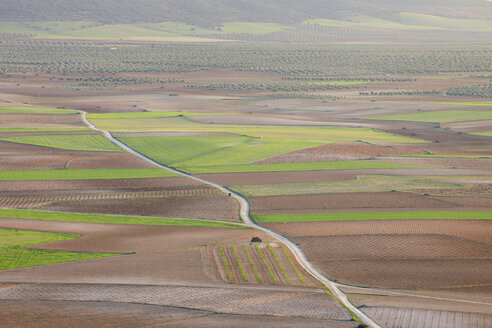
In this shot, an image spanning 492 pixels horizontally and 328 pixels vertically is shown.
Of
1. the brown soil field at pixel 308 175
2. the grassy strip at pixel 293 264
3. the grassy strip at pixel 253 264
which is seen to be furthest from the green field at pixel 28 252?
the brown soil field at pixel 308 175

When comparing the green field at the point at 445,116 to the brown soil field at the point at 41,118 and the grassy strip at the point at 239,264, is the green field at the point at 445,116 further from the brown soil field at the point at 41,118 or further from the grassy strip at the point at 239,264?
the grassy strip at the point at 239,264

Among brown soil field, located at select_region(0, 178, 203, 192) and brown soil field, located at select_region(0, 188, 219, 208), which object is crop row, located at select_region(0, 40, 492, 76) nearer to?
brown soil field, located at select_region(0, 178, 203, 192)

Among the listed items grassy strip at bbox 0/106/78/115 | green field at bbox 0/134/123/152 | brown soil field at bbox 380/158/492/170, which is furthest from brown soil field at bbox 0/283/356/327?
grassy strip at bbox 0/106/78/115

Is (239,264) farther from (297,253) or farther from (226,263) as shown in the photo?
(297,253)

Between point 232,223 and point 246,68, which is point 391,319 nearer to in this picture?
point 232,223

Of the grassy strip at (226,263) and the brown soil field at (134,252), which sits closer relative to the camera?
the brown soil field at (134,252)

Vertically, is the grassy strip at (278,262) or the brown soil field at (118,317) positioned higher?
the brown soil field at (118,317)

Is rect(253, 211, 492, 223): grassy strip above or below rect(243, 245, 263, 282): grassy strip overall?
below
